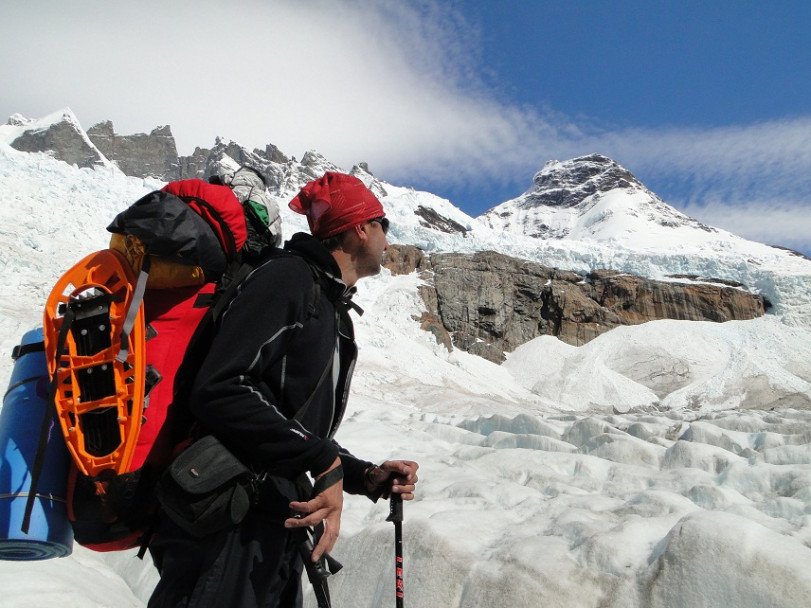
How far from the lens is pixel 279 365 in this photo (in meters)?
1.57

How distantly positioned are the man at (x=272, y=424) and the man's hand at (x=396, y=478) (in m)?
0.26

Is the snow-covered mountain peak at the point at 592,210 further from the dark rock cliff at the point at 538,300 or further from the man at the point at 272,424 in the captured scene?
the man at the point at 272,424

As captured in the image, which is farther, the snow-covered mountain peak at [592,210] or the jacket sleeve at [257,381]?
the snow-covered mountain peak at [592,210]

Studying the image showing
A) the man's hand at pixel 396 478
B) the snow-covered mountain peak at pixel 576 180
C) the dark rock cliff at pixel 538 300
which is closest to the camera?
the man's hand at pixel 396 478

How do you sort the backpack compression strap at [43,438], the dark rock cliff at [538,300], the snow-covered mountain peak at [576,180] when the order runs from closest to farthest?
the backpack compression strap at [43,438] → the dark rock cliff at [538,300] → the snow-covered mountain peak at [576,180]

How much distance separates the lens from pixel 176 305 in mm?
1619

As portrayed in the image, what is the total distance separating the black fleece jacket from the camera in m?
1.42

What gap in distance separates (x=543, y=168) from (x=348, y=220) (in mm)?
116473

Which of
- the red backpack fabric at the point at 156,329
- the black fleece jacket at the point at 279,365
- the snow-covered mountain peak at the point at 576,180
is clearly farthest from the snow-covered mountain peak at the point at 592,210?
the red backpack fabric at the point at 156,329

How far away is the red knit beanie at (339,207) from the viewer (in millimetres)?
1879

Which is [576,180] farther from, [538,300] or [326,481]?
[326,481]

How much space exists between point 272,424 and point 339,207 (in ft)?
2.47

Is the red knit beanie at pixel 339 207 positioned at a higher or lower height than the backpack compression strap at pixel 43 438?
higher

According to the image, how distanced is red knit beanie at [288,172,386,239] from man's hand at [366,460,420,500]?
760 millimetres
